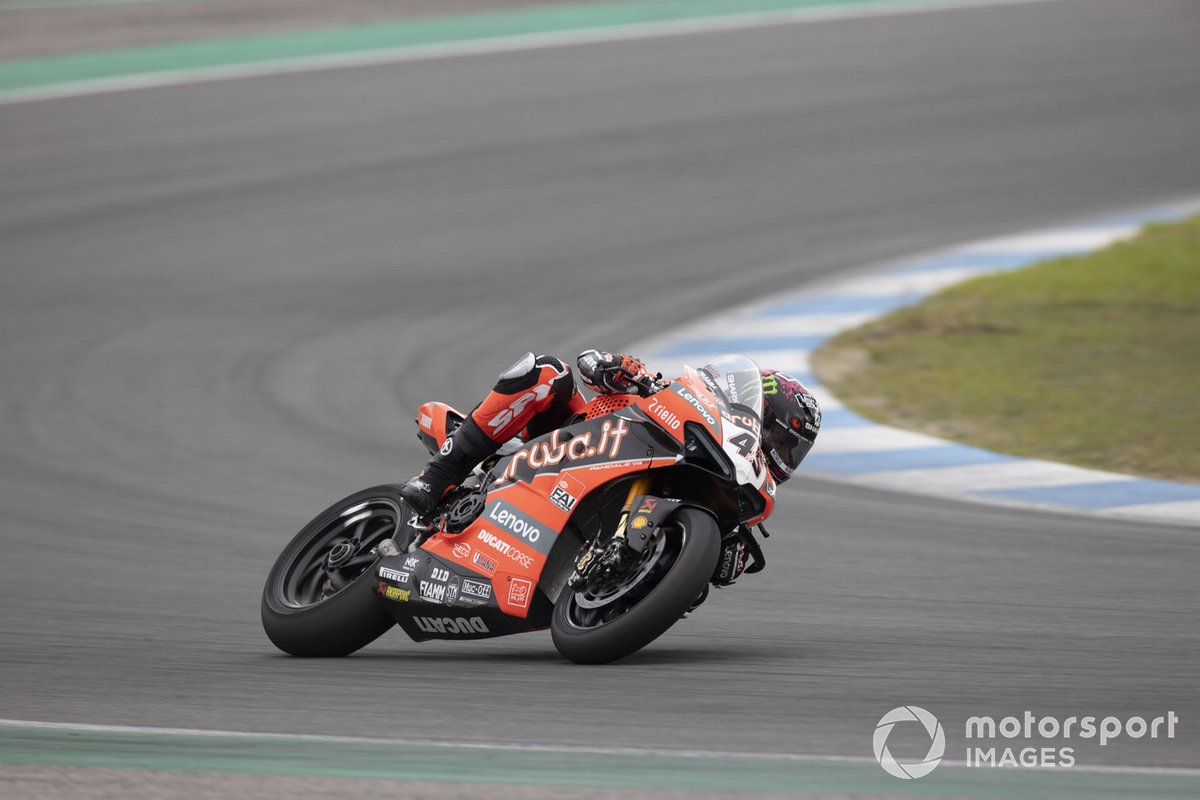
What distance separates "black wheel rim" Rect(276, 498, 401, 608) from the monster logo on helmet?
143cm

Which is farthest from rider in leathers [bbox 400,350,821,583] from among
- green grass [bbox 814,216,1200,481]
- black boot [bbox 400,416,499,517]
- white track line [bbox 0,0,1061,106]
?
white track line [bbox 0,0,1061,106]

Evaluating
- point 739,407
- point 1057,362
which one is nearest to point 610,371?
point 739,407

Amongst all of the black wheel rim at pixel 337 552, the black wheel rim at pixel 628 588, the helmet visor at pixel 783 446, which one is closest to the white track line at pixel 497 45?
the black wheel rim at pixel 337 552

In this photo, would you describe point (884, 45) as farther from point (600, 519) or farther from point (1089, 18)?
point (600, 519)

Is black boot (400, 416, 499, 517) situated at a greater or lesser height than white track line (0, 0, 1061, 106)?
lesser

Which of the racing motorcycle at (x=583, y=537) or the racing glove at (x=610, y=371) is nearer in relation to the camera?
the racing motorcycle at (x=583, y=537)

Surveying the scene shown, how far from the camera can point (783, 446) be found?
612 centimetres

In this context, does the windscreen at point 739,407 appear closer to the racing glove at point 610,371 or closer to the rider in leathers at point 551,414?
the rider in leathers at point 551,414

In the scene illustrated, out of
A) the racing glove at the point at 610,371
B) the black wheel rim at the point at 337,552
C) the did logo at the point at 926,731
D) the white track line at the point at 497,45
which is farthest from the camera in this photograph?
the white track line at the point at 497,45

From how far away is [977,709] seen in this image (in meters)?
5.13

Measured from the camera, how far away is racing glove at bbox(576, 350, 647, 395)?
593cm

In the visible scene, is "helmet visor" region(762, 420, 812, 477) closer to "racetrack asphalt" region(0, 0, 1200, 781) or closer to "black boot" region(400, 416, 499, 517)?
"racetrack asphalt" region(0, 0, 1200, 781)

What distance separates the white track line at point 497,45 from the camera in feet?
69.7

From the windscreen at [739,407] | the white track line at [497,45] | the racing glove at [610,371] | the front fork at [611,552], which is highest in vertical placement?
the white track line at [497,45]
